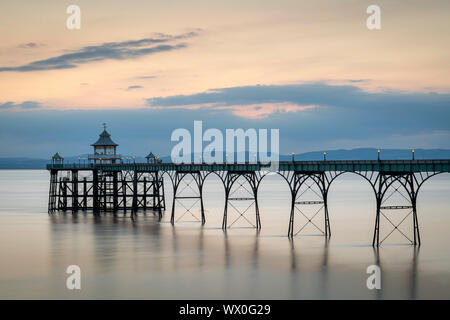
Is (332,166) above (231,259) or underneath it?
above

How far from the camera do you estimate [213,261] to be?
155ft

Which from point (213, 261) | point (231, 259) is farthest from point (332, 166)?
point (213, 261)

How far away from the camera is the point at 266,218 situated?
8350 centimetres

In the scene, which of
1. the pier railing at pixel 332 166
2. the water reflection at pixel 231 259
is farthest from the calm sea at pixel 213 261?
the pier railing at pixel 332 166

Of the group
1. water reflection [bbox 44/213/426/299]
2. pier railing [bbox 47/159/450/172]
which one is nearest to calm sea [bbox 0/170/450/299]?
water reflection [bbox 44/213/426/299]

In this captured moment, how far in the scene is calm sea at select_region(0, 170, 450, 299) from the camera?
37.8 m

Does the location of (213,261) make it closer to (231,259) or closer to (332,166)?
(231,259)

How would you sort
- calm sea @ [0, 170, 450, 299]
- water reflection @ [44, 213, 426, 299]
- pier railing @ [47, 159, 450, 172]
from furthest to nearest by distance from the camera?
pier railing @ [47, 159, 450, 172], water reflection @ [44, 213, 426, 299], calm sea @ [0, 170, 450, 299]

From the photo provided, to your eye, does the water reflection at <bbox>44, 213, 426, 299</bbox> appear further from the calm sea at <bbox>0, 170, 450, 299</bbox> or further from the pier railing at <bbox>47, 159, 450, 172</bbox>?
the pier railing at <bbox>47, 159, 450, 172</bbox>

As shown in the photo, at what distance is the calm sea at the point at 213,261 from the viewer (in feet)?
124

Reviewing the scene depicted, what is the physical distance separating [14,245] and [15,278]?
16634mm
